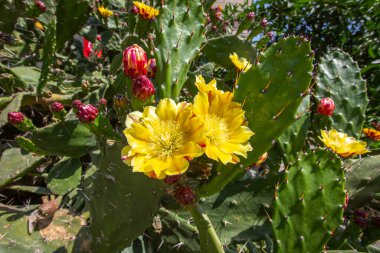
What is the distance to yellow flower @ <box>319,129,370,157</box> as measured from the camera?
120cm

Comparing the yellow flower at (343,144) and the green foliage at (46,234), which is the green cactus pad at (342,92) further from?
the green foliage at (46,234)

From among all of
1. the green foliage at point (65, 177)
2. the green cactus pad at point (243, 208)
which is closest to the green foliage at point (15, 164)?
the green foliage at point (65, 177)

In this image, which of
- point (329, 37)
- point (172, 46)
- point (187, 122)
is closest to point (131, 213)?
point (187, 122)

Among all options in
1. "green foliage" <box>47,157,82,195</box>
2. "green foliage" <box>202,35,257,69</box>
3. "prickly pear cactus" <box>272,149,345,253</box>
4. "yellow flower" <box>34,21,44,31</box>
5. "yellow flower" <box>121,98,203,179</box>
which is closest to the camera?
"yellow flower" <box>121,98,203,179</box>

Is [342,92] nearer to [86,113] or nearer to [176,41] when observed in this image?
[176,41]

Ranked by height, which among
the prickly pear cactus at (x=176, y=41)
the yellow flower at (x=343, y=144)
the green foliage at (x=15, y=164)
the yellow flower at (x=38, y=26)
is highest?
the prickly pear cactus at (x=176, y=41)

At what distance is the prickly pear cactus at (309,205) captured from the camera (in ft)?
3.09

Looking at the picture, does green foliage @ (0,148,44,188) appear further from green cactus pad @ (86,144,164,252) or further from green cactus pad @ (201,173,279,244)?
green cactus pad @ (201,173,279,244)

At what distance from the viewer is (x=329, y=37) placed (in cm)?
292

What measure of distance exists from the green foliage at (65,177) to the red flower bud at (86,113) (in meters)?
0.58

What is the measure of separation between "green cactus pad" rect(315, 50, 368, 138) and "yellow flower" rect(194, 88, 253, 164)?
71cm

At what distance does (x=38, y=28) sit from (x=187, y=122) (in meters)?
1.79

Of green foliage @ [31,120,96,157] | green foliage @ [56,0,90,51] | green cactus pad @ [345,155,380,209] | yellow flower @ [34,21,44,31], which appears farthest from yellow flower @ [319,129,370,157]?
yellow flower @ [34,21,44,31]

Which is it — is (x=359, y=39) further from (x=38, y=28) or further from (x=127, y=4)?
(x=38, y=28)
